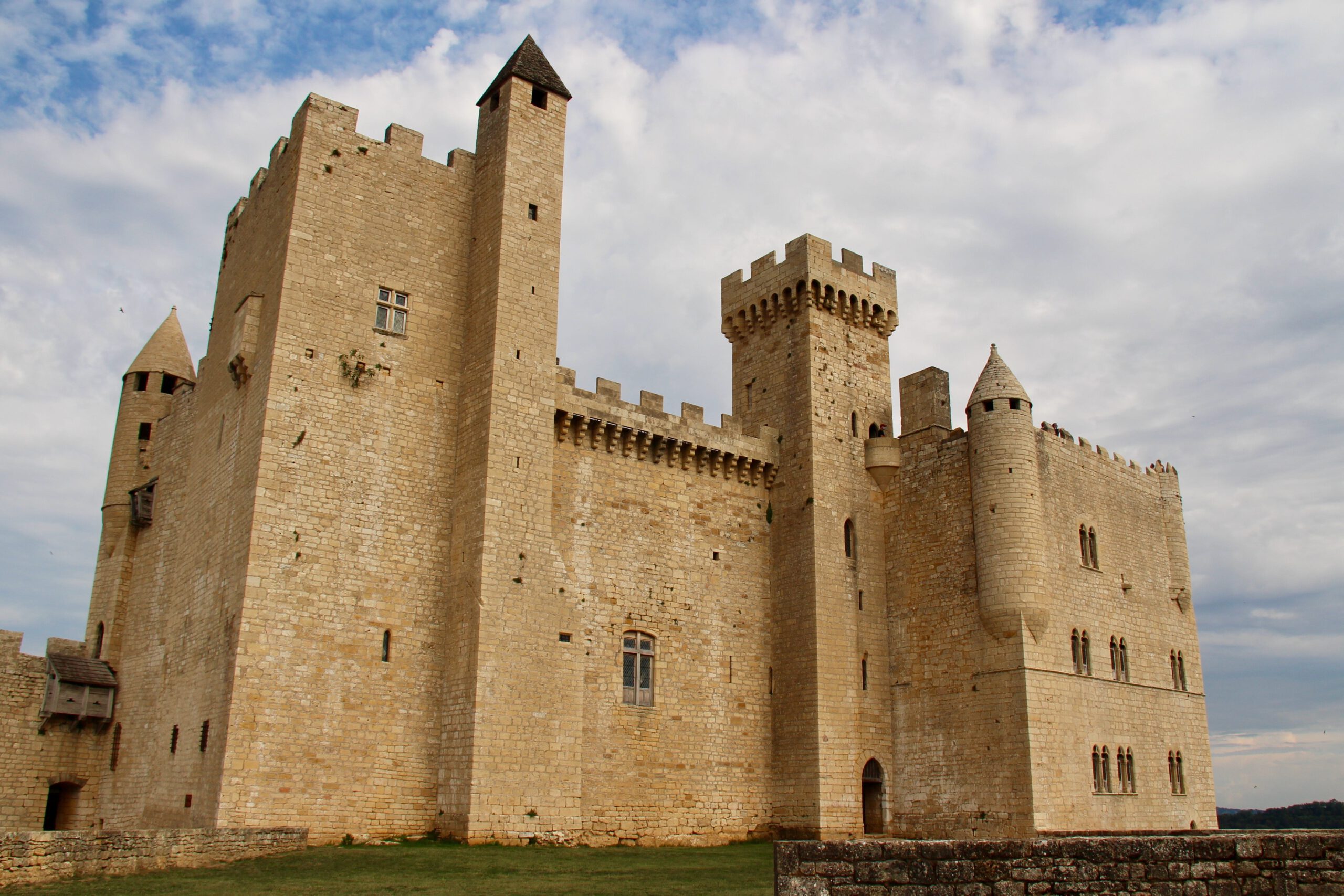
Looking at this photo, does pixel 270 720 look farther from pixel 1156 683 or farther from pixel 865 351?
pixel 1156 683

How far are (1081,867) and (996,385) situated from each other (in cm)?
1844

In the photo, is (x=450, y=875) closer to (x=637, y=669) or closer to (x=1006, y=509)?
Result: (x=637, y=669)

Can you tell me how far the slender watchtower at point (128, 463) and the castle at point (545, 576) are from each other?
0.36 feet

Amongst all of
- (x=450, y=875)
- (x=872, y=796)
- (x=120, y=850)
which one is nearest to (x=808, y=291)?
(x=872, y=796)

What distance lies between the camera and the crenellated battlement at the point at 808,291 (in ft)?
89.2

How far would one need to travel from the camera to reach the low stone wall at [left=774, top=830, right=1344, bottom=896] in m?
7.93

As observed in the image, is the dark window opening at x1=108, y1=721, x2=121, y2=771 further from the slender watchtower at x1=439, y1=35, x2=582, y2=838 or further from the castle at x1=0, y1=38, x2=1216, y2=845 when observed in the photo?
the slender watchtower at x1=439, y1=35, x2=582, y2=838

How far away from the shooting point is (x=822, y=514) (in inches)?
1007

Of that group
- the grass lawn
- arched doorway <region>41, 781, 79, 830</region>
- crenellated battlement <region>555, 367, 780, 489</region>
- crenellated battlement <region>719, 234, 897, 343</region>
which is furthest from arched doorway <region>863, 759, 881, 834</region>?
arched doorway <region>41, 781, 79, 830</region>

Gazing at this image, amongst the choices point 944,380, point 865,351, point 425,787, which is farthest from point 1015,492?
point 425,787

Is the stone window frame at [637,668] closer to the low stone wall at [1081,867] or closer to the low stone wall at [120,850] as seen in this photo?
the low stone wall at [120,850]

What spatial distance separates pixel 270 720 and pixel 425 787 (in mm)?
3228

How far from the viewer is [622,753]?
877 inches

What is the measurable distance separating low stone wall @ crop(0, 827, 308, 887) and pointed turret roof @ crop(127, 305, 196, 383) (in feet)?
52.3
